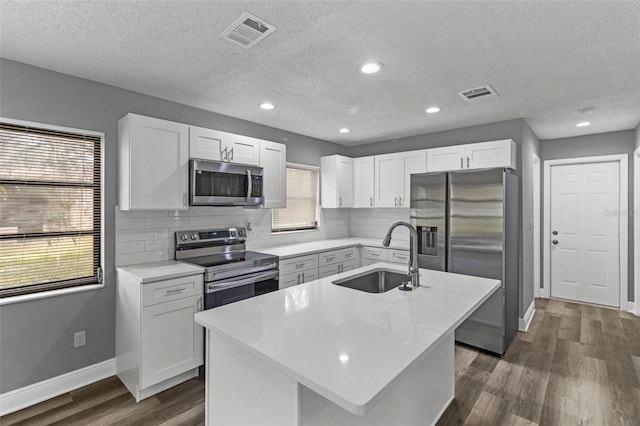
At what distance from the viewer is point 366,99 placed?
10.2 ft

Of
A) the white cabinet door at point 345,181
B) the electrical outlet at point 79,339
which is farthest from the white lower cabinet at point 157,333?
the white cabinet door at point 345,181

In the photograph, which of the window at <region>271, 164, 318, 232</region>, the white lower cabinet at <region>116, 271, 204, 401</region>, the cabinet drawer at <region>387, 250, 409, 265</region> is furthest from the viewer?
the window at <region>271, 164, 318, 232</region>

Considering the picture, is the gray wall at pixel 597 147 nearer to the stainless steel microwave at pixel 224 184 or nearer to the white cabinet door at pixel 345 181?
the white cabinet door at pixel 345 181

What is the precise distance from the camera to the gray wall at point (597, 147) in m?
4.26

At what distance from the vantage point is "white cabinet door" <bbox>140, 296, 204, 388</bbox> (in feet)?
7.93

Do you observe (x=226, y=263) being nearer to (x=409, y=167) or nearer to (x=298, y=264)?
(x=298, y=264)

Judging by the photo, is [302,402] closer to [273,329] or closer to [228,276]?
[273,329]

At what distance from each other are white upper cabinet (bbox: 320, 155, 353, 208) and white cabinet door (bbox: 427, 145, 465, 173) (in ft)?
4.10

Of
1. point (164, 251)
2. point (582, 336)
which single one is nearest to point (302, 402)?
point (164, 251)

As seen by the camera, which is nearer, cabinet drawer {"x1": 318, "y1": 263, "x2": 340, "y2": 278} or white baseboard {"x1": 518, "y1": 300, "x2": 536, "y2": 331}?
white baseboard {"x1": 518, "y1": 300, "x2": 536, "y2": 331}

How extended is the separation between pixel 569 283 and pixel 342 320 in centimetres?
498

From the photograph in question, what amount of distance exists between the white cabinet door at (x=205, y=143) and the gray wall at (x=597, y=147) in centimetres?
470

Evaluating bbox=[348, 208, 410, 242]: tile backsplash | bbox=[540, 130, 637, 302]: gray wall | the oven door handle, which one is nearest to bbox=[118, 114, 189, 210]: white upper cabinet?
the oven door handle

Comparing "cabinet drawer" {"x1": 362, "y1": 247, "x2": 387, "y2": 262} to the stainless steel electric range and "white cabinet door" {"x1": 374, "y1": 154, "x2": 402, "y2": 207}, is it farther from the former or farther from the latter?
the stainless steel electric range
